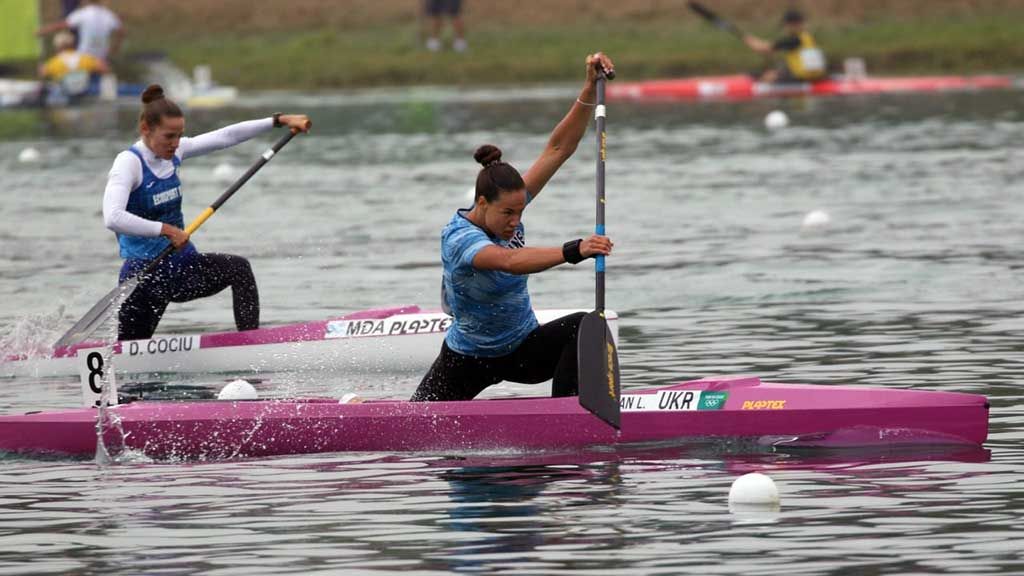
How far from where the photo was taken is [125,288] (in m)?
12.9

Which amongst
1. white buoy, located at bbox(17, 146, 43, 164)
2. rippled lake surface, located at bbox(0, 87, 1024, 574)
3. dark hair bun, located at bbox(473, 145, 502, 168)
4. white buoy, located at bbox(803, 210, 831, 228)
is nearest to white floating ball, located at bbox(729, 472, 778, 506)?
rippled lake surface, located at bbox(0, 87, 1024, 574)

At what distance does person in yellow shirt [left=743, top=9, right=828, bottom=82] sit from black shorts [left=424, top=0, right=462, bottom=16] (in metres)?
7.24

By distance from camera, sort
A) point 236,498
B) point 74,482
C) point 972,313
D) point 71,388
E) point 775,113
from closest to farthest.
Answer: point 236,498, point 74,482, point 71,388, point 972,313, point 775,113

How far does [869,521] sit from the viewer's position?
873cm

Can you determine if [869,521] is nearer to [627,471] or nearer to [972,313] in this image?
[627,471]

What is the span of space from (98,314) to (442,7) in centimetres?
3016

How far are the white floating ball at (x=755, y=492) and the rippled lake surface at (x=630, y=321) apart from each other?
0.08 meters

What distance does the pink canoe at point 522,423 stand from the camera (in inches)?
401

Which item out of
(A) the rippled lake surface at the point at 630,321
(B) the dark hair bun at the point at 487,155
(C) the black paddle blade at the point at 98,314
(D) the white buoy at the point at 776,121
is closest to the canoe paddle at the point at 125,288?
(C) the black paddle blade at the point at 98,314

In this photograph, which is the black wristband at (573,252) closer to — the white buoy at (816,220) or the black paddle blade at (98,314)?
the black paddle blade at (98,314)

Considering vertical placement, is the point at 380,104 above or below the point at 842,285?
above

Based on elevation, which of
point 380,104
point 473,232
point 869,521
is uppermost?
point 380,104

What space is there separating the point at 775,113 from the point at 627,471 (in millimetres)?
25287

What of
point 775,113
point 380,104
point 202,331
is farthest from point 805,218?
point 380,104
